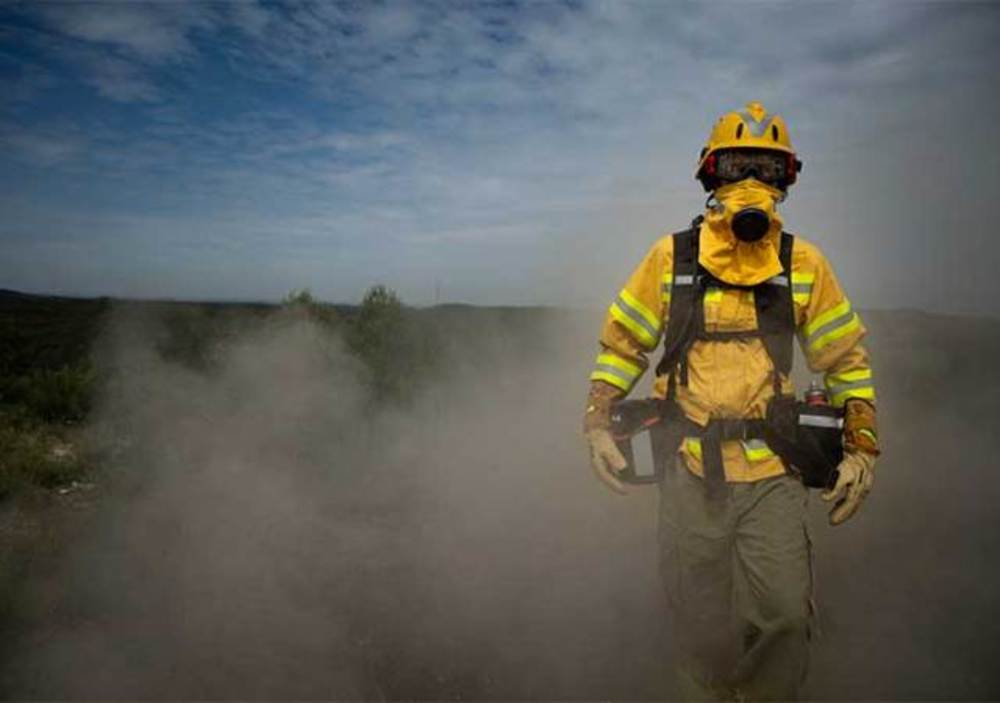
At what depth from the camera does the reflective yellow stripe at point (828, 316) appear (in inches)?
95.0

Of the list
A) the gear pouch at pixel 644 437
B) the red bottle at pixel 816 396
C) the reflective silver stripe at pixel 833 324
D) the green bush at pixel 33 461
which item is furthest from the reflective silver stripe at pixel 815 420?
the green bush at pixel 33 461

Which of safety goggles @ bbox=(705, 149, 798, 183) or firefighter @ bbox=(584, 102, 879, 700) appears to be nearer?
firefighter @ bbox=(584, 102, 879, 700)

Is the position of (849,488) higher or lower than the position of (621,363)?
lower

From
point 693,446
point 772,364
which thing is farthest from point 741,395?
point 693,446

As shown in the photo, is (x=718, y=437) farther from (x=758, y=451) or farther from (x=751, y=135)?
(x=751, y=135)

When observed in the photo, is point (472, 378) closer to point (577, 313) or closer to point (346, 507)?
point (577, 313)

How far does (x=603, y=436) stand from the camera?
258cm

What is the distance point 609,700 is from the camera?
298 centimetres

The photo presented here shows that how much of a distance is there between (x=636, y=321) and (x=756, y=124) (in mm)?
923

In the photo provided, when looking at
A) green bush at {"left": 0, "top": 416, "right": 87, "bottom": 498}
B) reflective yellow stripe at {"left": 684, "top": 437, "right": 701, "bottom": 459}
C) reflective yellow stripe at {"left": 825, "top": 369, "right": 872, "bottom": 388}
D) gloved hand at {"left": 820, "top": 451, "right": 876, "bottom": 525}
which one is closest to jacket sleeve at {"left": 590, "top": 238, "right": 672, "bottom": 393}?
reflective yellow stripe at {"left": 684, "top": 437, "right": 701, "bottom": 459}

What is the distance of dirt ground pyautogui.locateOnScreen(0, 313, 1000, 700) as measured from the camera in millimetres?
3135

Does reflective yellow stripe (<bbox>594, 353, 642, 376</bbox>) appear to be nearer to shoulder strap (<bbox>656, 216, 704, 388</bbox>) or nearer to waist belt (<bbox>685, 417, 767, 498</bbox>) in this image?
shoulder strap (<bbox>656, 216, 704, 388</bbox>)

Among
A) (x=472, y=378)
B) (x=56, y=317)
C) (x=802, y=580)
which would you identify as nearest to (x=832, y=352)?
(x=802, y=580)

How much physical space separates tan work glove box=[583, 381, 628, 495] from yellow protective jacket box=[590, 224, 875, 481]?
257 millimetres
